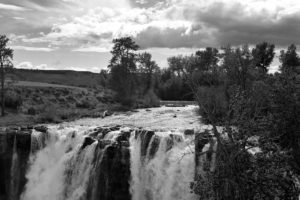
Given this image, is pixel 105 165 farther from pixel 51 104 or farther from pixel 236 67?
pixel 51 104

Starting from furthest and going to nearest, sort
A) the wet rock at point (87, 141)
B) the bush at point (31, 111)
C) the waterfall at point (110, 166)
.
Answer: the bush at point (31, 111) → the wet rock at point (87, 141) → the waterfall at point (110, 166)

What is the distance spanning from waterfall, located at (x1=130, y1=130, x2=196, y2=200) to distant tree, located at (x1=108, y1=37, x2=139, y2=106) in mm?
27432

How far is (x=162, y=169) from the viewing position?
24.2 metres

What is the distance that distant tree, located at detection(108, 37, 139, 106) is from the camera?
174ft

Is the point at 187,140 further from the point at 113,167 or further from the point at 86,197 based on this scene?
the point at 86,197

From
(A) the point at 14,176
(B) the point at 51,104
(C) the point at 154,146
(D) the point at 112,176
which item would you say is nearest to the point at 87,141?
(D) the point at 112,176

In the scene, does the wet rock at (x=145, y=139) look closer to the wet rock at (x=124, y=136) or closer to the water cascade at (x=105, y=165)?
the water cascade at (x=105, y=165)

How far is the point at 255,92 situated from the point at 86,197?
547 inches

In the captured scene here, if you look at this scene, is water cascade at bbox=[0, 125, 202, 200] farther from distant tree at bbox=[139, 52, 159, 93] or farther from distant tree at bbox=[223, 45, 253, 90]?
distant tree at bbox=[139, 52, 159, 93]

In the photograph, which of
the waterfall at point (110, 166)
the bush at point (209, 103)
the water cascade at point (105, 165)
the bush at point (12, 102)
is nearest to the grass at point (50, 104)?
the bush at point (12, 102)

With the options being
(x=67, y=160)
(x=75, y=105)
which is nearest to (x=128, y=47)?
(x=75, y=105)

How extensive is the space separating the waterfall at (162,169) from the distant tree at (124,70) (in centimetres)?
2743

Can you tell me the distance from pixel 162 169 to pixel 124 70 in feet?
103

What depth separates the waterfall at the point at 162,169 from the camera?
23.3m
